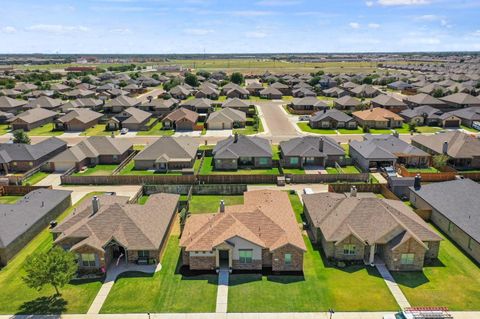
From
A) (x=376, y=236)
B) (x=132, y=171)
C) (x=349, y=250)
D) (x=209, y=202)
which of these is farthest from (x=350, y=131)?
(x=349, y=250)

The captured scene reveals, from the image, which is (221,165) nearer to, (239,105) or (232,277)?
(232,277)

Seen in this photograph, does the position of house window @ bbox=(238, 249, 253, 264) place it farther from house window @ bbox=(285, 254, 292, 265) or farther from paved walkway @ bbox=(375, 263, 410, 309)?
paved walkway @ bbox=(375, 263, 410, 309)

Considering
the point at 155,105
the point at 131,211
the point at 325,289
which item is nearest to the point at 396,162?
the point at 325,289

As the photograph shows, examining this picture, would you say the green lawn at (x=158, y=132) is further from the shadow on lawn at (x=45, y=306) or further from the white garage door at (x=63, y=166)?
the shadow on lawn at (x=45, y=306)

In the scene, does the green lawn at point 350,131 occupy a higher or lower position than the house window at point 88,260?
higher

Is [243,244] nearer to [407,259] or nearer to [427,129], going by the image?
[407,259]

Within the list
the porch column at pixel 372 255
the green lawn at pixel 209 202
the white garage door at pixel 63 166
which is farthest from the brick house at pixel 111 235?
the white garage door at pixel 63 166

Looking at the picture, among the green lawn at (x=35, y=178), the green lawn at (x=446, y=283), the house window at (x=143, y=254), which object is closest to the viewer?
the green lawn at (x=446, y=283)
